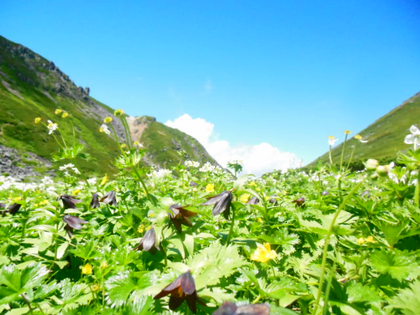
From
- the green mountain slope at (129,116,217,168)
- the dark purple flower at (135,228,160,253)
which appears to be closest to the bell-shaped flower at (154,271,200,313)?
the dark purple flower at (135,228,160,253)

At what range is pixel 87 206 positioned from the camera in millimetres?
3607

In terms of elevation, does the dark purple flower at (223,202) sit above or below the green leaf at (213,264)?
above

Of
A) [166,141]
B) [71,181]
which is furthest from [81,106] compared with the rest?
[71,181]

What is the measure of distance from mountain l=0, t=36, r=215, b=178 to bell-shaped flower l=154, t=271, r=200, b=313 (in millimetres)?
25245

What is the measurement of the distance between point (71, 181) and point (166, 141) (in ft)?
454

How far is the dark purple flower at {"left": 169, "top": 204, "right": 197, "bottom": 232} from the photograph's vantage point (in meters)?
1.70

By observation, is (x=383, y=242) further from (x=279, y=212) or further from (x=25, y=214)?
(x=25, y=214)

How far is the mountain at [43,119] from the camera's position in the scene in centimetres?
5776

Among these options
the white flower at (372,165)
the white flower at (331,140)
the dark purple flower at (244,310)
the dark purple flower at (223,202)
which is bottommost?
the dark purple flower at (244,310)

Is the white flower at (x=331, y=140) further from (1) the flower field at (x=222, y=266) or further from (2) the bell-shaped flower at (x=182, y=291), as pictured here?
(2) the bell-shaped flower at (x=182, y=291)

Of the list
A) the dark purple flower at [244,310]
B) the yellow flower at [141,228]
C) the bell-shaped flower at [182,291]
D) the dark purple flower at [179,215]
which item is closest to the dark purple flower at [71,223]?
the yellow flower at [141,228]

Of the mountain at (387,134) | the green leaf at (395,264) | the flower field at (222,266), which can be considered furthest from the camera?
the mountain at (387,134)

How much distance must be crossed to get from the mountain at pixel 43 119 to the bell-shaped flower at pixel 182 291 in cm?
2524

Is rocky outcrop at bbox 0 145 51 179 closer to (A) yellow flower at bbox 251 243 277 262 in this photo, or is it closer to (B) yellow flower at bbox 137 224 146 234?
(B) yellow flower at bbox 137 224 146 234
